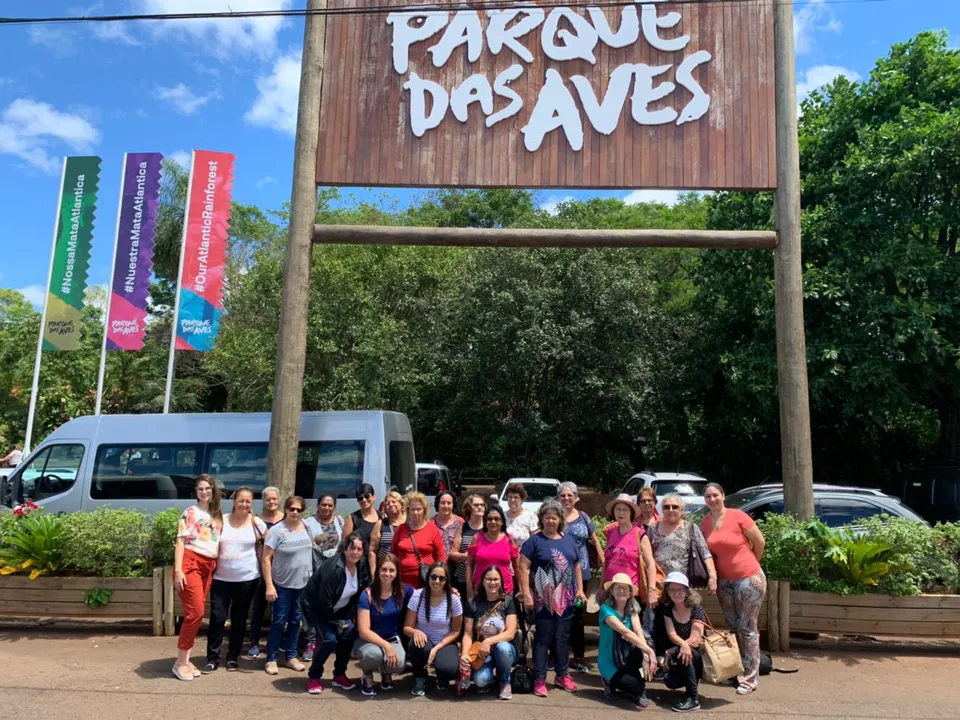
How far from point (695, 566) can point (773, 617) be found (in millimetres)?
1524

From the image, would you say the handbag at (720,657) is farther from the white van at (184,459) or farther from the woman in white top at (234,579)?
the white van at (184,459)

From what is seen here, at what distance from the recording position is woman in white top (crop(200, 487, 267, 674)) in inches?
237

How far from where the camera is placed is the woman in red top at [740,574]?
224 inches

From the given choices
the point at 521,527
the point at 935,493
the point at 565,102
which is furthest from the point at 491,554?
the point at 935,493

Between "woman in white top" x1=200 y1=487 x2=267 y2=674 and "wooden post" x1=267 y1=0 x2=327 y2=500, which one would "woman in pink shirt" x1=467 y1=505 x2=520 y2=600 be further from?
"wooden post" x1=267 y1=0 x2=327 y2=500

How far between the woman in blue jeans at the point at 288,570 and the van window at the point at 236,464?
4163mm

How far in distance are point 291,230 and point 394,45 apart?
7.49 ft

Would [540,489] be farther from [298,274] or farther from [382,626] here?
[382,626]

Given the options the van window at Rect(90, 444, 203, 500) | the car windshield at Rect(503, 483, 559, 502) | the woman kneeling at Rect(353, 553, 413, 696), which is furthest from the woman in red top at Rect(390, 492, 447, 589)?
the car windshield at Rect(503, 483, 559, 502)

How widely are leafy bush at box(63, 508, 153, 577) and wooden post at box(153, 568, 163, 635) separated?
0.92 feet

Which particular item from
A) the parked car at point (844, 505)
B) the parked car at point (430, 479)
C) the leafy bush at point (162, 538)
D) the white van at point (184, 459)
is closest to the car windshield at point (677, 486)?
the parked car at point (844, 505)

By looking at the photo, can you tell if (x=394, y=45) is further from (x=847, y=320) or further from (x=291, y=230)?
(x=847, y=320)

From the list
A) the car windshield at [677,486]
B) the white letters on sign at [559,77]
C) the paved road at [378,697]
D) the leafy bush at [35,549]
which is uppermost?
the white letters on sign at [559,77]

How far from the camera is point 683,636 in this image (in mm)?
5406
